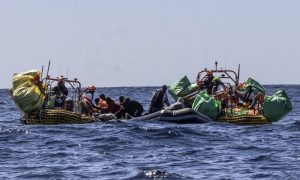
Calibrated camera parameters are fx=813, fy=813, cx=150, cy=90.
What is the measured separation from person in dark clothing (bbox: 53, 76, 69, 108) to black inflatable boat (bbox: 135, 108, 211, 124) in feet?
11.3

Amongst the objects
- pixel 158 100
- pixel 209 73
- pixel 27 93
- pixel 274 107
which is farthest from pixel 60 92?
pixel 274 107

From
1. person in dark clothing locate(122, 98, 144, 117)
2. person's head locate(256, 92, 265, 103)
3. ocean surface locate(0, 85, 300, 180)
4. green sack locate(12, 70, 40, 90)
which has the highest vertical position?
green sack locate(12, 70, 40, 90)

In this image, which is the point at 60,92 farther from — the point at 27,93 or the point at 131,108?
the point at 131,108

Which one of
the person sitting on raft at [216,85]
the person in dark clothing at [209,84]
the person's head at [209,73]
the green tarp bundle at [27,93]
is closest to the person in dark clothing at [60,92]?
the green tarp bundle at [27,93]

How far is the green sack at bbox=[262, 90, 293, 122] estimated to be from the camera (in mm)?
31016

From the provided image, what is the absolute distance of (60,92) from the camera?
3134 centimetres

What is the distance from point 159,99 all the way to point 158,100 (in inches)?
2.4

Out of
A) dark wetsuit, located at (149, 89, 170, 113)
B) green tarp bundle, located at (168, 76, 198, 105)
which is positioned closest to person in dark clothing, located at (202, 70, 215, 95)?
green tarp bundle, located at (168, 76, 198, 105)

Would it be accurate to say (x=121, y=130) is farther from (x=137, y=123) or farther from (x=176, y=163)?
(x=176, y=163)

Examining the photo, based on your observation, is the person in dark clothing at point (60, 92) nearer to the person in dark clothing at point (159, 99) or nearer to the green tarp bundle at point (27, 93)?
the green tarp bundle at point (27, 93)

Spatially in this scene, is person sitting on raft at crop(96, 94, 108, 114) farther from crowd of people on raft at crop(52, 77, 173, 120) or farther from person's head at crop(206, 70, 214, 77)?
person's head at crop(206, 70, 214, 77)

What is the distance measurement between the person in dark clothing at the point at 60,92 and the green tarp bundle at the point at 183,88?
4.82 metres

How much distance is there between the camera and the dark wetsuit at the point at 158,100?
30.6 meters

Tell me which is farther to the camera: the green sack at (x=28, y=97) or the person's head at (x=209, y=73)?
the person's head at (x=209, y=73)
